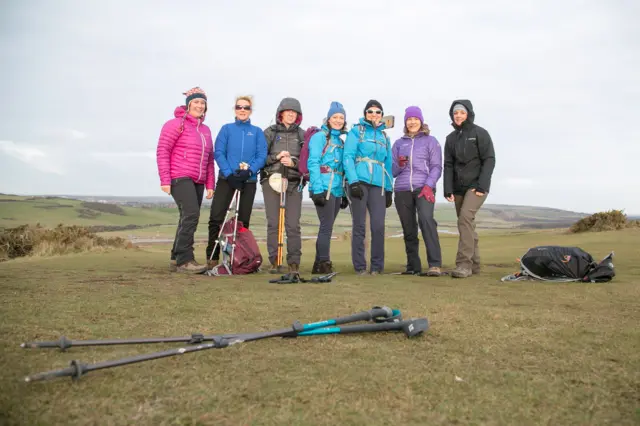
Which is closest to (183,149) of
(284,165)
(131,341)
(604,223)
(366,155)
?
(284,165)

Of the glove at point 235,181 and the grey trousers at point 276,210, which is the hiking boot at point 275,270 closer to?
the grey trousers at point 276,210

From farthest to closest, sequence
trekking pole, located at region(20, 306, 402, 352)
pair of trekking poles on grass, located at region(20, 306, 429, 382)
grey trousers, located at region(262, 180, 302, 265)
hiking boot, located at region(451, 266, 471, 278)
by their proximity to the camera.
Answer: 1. grey trousers, located at region(262, 180, 302, 265)
2. hiking boot, located at region(451, 266, 471, 278)
3. trekking pole, located at region(20, 306, 402, 352)
4. pair of trekking poles on grass, located at region(20, 306, 429, 382)

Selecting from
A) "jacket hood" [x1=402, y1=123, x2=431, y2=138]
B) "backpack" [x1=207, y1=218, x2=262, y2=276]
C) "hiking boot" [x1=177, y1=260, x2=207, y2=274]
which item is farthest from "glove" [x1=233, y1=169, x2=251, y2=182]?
"jacket hood" [x1=402, y1=123, x2=431, y2=138]

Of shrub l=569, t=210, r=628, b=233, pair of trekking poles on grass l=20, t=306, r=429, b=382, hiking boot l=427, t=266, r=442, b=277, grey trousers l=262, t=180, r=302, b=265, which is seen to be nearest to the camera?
pair of trekking poles on grass l=20, t=306, r=429, b=382

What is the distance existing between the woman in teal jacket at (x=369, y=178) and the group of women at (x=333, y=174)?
14mm

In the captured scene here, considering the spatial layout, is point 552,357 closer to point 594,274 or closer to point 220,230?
point 594,274

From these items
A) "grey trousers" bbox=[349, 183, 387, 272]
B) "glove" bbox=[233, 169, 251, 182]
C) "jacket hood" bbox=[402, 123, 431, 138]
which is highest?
"jacket hood" bbox=[402, 123, 431, 138]

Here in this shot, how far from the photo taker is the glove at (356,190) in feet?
23.6

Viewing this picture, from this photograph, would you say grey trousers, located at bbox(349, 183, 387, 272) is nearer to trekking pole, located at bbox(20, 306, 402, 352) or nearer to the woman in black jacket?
the woman in black jacket

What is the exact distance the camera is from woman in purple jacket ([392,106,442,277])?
24.5ft

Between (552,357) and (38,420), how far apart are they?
2.49 meters

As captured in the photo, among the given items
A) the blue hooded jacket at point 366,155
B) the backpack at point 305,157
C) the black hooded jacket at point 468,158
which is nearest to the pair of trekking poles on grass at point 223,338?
the blue hooded jacket at point 366,155

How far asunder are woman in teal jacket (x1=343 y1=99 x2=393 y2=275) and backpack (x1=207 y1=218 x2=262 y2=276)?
4.70ft

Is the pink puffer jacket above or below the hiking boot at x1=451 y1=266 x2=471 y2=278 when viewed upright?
above
